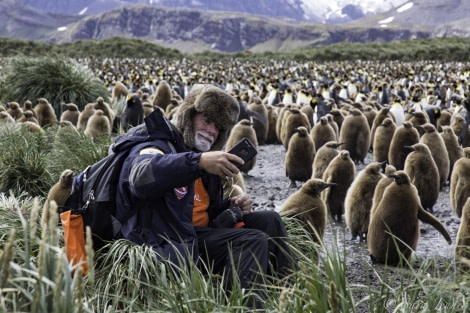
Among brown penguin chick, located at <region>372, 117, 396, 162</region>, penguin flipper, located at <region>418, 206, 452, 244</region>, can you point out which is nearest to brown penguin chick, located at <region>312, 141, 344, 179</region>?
brown penguin chick, located at <region>372, 117, 396, 162</region>

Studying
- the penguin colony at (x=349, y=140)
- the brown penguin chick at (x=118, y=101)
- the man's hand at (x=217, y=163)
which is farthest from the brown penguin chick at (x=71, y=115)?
the man's hand at (x=217, y=163)

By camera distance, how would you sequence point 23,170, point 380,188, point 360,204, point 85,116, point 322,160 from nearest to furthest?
point 380,188, point 360,204, point 23,170, point 322,160, point 85,116

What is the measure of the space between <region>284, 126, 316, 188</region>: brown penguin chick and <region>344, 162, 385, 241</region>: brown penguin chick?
7.13 feet

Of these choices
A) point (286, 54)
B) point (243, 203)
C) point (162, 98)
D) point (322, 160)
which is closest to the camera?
point (243, 203)

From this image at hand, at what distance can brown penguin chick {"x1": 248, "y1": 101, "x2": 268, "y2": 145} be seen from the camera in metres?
10.8

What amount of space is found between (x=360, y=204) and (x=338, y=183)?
0.79m

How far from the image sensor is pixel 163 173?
2.50 meters

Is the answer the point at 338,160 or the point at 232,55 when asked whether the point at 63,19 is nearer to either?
the point at 232,55

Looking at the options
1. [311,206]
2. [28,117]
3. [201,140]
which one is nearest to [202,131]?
[201,140]

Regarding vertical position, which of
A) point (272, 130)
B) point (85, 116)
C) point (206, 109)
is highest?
point (206, 109)

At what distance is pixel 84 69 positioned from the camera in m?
11.5

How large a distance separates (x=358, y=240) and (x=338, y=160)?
1064mm

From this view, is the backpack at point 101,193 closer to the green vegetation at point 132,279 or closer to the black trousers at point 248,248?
the green vegetation at point 132,279

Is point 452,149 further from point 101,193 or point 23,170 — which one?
point 101,193
